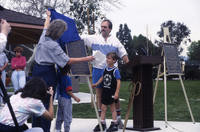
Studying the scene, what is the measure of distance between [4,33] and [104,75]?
9.62 ft

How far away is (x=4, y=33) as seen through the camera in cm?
285

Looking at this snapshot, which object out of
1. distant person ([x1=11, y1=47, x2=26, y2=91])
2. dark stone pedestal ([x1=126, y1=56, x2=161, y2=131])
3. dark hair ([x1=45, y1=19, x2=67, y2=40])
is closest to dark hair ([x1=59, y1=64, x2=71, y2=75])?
dark hair ([x1=45, y1=19, x2=67, y2=40])

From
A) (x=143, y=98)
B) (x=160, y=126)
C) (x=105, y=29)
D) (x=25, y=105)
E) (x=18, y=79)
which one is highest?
(x=105, y=29)

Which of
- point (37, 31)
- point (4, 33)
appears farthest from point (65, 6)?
point (4, 33)

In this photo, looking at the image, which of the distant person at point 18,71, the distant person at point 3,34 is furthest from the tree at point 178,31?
the distant person at point 3,34

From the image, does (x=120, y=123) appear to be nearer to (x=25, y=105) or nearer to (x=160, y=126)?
(x=160, y=126)

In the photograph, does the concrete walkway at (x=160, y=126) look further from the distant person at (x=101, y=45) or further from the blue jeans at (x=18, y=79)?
the blue jeans at (x=18, y=79)

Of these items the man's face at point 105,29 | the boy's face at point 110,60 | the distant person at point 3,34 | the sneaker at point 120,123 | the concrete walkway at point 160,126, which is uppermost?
the man's face at point 105,29

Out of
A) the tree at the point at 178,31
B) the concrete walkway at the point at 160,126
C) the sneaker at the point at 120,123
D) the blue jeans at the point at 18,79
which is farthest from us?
the tree at the point at 178,31

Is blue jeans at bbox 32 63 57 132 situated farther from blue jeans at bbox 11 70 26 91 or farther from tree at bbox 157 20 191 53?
tree at bbox 157 20 191 53

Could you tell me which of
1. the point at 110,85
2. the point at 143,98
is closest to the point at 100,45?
the point at 110,85

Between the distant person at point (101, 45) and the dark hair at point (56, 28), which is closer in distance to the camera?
the dark hair at point (56, 28)

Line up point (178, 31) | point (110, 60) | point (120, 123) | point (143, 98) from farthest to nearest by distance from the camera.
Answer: point (178, 31)
point (120, 123)
point (143, 98)
point (110, 60)

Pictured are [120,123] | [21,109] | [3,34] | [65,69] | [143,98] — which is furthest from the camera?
[120,123]
